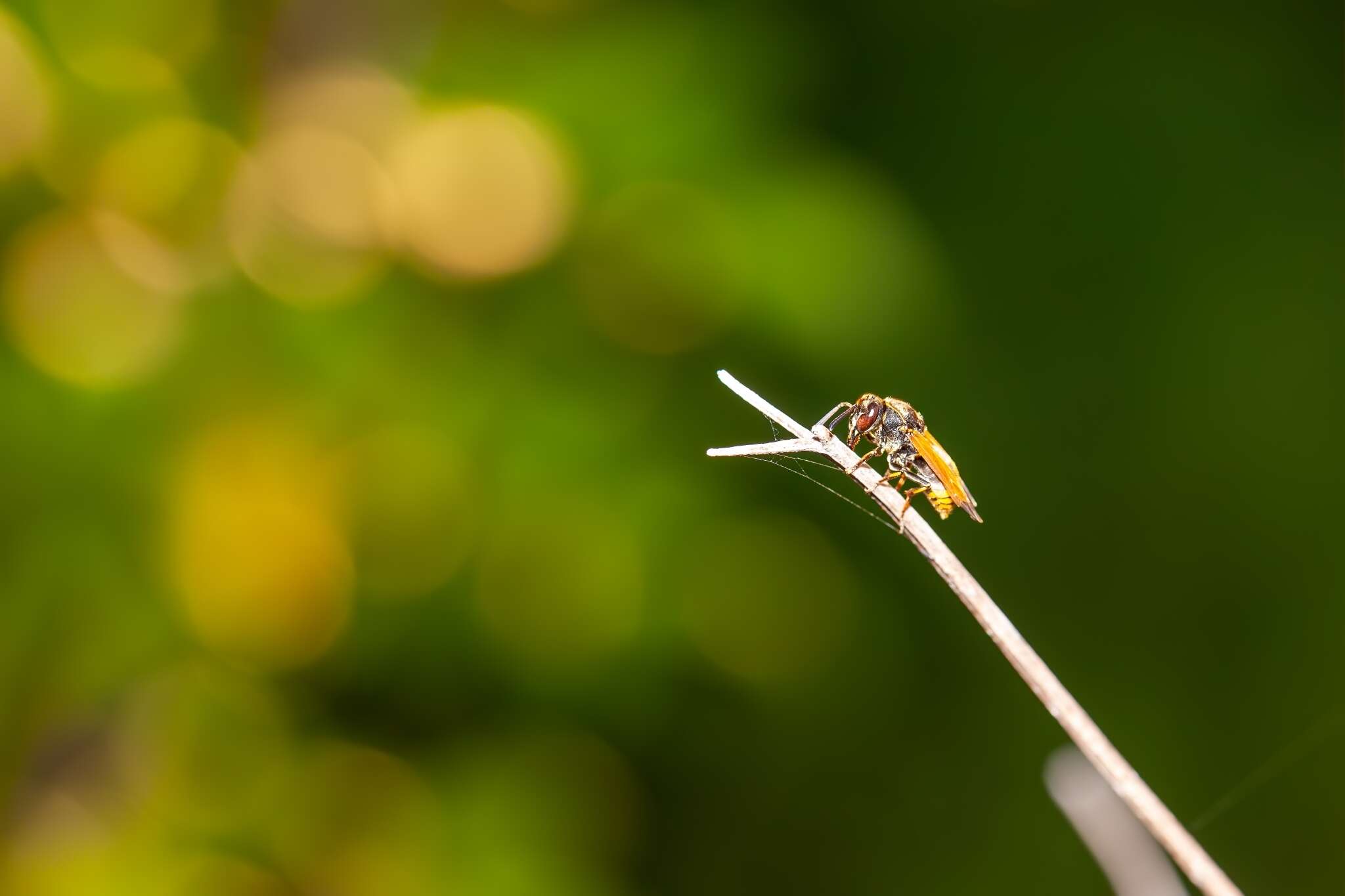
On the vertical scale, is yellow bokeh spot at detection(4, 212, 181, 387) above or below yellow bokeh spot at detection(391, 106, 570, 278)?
below

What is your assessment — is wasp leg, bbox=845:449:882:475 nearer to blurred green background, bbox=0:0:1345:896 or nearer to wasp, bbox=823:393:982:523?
wasp, bbox=823:393:982:523

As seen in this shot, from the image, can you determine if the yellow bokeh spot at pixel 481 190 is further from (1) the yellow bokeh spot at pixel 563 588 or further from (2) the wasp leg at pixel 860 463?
(2) the wasp leg at pixel 860 463

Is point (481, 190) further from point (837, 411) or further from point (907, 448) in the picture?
point (907, 448)

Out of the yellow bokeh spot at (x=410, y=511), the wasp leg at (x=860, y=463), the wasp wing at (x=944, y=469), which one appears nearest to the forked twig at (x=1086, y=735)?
the wasp leg at (x=860, y=463)

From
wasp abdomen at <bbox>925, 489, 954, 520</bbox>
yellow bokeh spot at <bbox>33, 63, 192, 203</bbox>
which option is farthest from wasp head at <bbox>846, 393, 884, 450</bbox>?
yellow bokeh spot at <bbox>33, 63, 192, 203</bbox>

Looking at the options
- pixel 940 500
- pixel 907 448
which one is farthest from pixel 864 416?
pixel 940 500

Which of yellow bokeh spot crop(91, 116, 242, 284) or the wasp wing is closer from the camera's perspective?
the wasp wing
